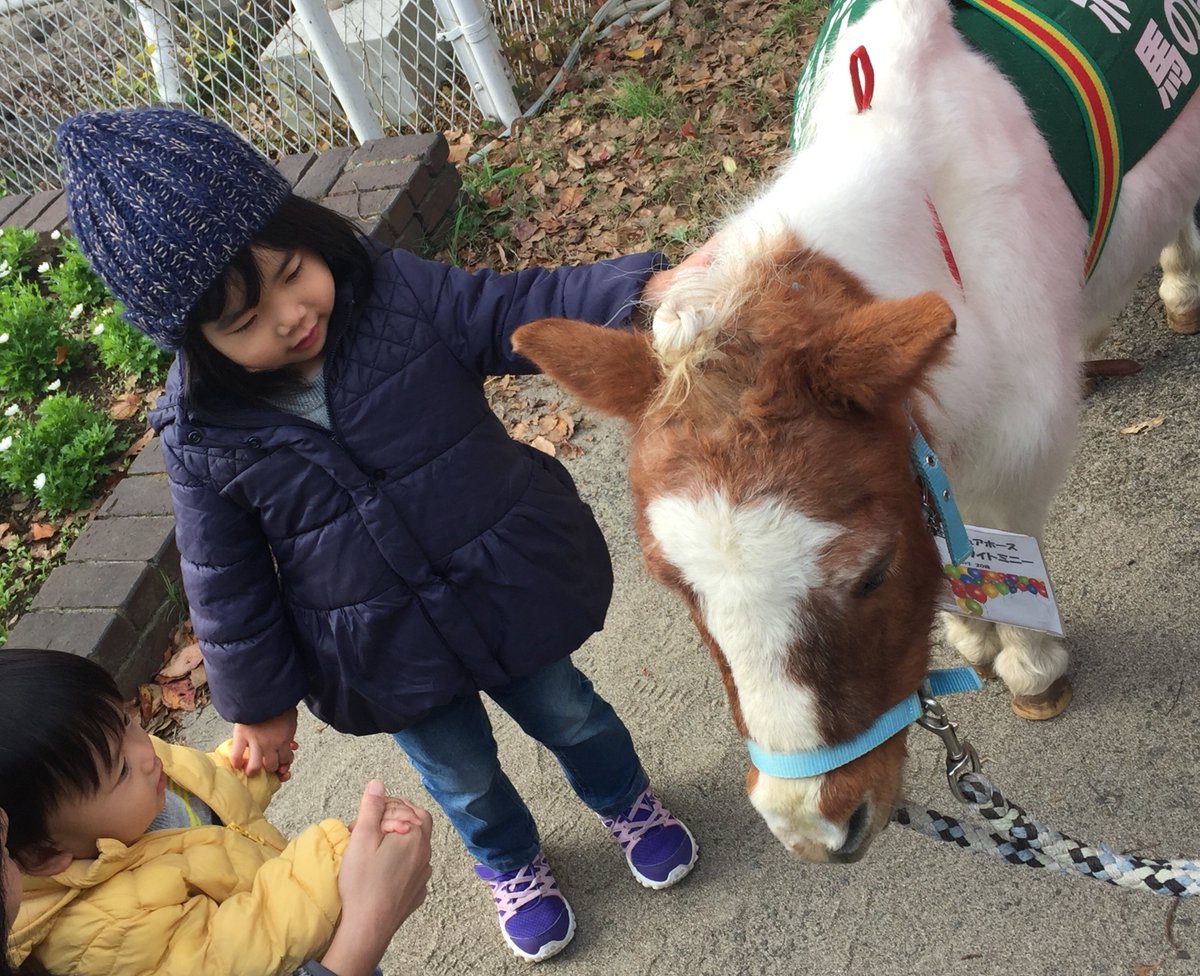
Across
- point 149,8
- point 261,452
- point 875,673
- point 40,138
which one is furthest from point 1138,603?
point 40,138

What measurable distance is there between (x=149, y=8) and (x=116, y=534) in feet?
13.3

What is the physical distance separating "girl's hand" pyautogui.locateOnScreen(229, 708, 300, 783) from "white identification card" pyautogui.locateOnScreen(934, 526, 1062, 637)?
149cm

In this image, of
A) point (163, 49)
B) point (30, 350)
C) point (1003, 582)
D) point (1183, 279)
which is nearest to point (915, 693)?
point (1003, 582)

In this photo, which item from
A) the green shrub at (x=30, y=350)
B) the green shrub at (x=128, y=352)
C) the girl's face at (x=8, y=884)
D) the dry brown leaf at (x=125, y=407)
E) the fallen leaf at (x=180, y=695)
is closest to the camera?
the girl's face at (x=8, y=884)

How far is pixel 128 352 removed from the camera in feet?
17.4

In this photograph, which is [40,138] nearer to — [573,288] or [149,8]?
[149,8]

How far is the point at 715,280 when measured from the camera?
6.36ft

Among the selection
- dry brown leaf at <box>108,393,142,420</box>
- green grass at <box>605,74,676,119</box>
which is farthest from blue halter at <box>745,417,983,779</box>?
dry brown leaf at <box>108,393,142,420</box>

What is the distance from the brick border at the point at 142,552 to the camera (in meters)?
3.88

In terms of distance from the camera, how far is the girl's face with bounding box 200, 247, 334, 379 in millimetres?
2051

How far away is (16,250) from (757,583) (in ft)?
19.5

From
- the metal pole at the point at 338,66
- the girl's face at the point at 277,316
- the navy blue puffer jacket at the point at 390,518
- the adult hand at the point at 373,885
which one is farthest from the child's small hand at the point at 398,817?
the metal pole at the point at 338,66

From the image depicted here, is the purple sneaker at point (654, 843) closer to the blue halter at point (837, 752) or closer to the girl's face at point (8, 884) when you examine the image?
the blue halter at point (837, 752)

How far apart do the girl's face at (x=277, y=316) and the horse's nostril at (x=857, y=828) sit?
1.42m
